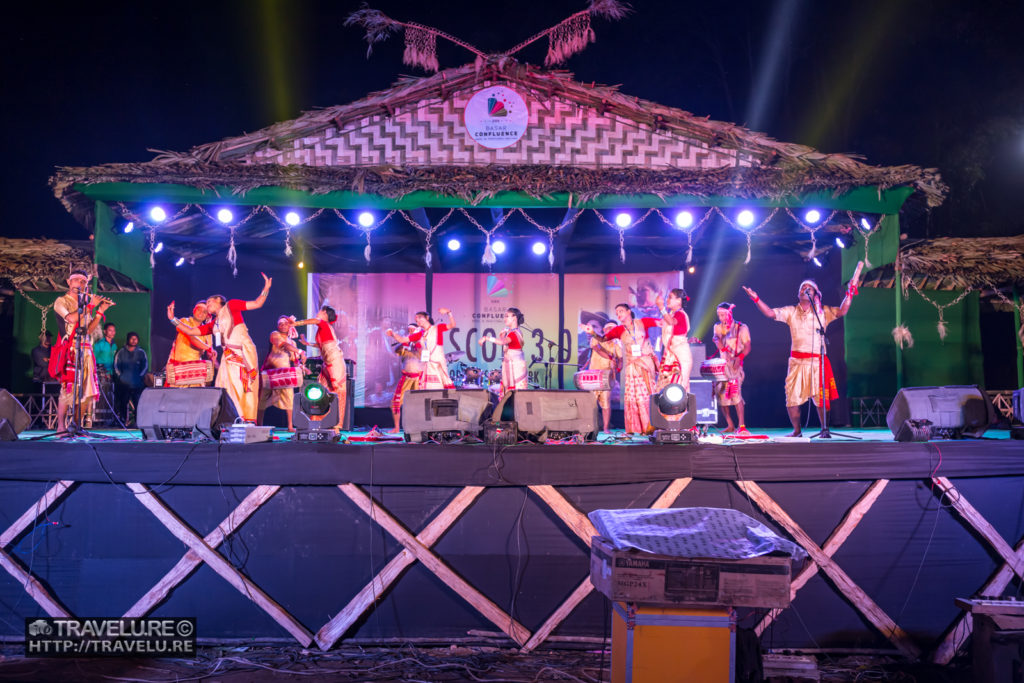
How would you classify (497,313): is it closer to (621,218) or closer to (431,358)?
(431,358)

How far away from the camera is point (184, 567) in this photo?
15.7 feet

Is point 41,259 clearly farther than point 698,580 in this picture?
Yes

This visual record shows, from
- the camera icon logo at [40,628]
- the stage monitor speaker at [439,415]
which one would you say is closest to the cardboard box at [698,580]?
the stage monitor speaker at [439,415]

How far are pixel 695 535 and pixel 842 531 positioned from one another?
217cm

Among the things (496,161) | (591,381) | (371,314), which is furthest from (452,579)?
(371,314)

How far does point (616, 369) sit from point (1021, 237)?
7.18m

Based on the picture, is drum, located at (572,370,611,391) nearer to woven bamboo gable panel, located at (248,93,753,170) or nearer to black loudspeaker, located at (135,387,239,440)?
woven bamboo gable panel, located at (248,93,753,170)

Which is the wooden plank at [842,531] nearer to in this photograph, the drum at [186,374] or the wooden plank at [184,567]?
the wooden plank at [184,567]

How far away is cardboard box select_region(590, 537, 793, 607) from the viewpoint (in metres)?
3.17

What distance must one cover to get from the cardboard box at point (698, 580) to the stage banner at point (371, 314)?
939 cm

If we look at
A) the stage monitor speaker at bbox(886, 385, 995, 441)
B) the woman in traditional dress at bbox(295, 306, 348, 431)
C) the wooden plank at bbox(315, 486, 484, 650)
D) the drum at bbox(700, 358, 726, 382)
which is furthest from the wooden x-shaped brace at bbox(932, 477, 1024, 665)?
the woman in traditional dress at bbox(295, 306, 348, 431)

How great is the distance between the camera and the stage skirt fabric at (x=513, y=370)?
924 cm

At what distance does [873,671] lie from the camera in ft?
14.7

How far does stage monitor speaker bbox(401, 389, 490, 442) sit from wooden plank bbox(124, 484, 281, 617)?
1.35m
